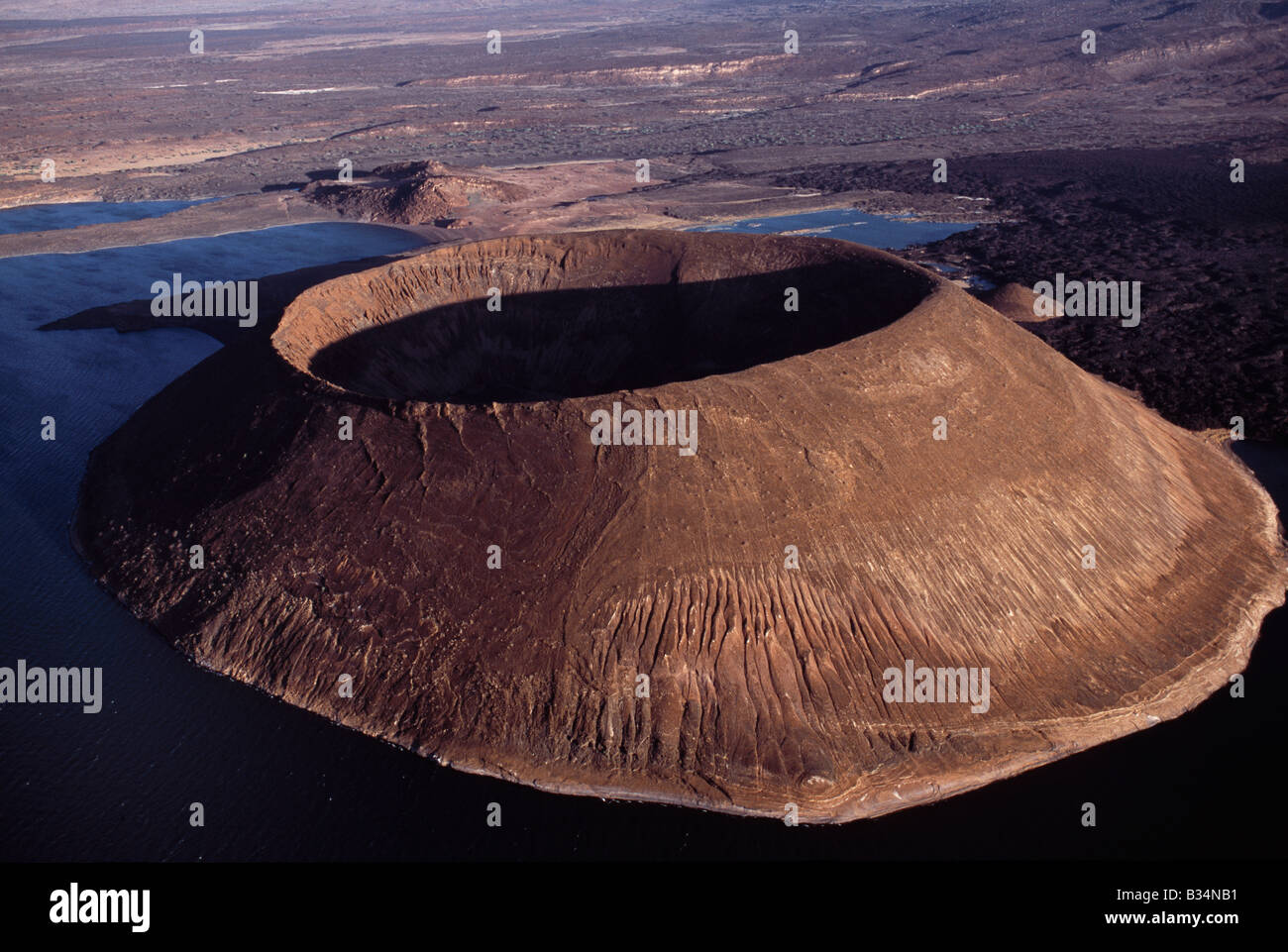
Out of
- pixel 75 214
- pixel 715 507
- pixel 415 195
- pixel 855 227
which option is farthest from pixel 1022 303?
pixel 75 214

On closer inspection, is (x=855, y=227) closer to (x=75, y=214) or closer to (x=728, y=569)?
(x=728, y=569)

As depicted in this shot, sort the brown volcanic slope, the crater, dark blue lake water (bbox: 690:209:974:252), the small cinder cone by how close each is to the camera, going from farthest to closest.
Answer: dark blue lake water (bbox: 690:209:974:252)
the small cinder cone
the crater
the brown volcanic slope

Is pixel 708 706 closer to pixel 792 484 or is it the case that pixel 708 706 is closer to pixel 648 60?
pixel 792 484

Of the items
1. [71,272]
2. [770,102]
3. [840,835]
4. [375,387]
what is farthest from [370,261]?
[770,102]

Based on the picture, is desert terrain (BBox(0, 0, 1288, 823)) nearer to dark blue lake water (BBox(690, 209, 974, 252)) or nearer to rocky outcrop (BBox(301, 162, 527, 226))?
dark blue lake water (BBox(690, 209, 974, 252))

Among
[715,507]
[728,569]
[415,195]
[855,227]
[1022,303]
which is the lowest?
[728,569]

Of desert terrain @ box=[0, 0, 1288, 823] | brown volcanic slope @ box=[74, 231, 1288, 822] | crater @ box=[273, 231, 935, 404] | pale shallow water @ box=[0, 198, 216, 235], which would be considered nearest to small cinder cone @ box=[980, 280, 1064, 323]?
desert terrain @ box=[0, 0, 1288, 823]

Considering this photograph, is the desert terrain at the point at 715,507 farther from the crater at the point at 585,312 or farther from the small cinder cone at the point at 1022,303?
the small cinder cone at the point at 1022,303
